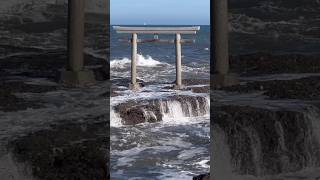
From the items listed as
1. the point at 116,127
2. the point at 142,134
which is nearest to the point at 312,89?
the point at 142,134

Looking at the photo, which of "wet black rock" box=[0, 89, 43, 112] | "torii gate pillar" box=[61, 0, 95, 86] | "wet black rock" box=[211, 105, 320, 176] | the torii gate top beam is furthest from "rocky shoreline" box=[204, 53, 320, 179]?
the torii gate top beam

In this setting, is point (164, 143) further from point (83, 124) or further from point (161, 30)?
point (83, 124)

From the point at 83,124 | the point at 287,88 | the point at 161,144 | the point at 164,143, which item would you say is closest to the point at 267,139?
the point at 287,88

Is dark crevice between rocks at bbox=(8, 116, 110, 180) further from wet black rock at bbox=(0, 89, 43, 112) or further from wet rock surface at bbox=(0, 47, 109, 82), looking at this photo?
wet rock surface at bbox=(0, 47, 109, 82)

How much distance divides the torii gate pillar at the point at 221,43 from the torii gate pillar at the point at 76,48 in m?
0.92

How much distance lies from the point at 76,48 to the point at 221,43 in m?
1.02

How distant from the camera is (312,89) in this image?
330cm

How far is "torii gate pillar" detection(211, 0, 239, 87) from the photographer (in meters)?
3.32

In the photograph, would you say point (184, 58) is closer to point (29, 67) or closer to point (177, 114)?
point (177, 114)

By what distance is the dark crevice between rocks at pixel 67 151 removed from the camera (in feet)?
10.6

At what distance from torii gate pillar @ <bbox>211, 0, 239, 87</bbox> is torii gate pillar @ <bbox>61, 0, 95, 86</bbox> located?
3.01 ft

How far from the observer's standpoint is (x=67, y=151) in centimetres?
331

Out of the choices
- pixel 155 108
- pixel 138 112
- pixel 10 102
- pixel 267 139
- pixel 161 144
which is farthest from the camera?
pixel 155 108

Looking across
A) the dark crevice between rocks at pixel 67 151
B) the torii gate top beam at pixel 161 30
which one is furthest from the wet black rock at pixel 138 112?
the dark crevice between rocks at pixel 67 151
